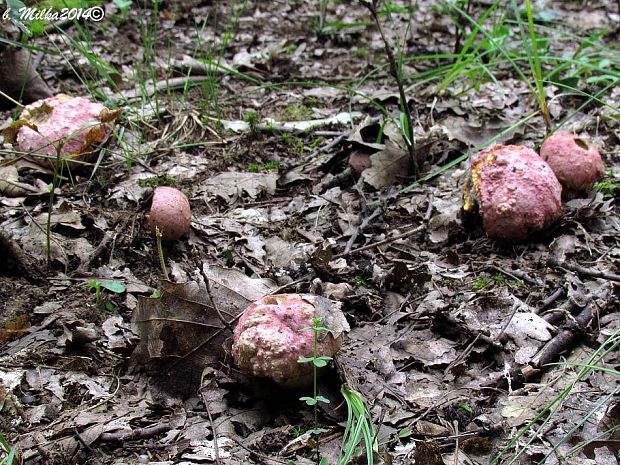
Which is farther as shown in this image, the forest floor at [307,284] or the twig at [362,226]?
the twig at [362,226]

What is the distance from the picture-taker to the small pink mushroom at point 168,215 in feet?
10.0

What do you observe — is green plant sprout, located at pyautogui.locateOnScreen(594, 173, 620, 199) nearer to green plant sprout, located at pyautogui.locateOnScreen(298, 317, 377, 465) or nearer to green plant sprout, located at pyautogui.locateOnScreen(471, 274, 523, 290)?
green plant sprout, located at pyautogui.locateOnScreen(471, 274, 523, 290)

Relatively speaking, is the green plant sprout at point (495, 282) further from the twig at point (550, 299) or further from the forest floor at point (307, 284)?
the twig at point (550, 299)

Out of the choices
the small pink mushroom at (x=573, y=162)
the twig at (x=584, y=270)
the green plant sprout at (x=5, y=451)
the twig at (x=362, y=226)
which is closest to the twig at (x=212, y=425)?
the green plant sprout at (x=5, y=451)

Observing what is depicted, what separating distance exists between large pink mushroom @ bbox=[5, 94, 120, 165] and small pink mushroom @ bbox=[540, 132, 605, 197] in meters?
2.50

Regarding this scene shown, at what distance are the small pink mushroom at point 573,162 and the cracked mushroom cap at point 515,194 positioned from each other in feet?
0.62

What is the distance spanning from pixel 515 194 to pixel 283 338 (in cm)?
149

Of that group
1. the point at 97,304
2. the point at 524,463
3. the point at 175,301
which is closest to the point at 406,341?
the point at 524,463

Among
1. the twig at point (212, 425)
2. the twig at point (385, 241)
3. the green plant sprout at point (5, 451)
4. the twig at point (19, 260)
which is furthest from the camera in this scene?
the twig at point (385, 241)

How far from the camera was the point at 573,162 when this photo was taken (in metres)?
3.24

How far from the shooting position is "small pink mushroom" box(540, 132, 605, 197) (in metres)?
3.25

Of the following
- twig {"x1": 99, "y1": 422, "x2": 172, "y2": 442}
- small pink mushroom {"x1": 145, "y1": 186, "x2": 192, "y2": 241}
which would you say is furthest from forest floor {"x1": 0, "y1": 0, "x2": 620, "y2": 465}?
small pink mushroom {"x1": 145, "y1": 186, "x2": 192, "y2": 241}

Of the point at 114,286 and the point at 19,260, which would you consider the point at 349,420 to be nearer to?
the point at 114,286

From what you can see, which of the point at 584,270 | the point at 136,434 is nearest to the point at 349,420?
the point at 136,434
